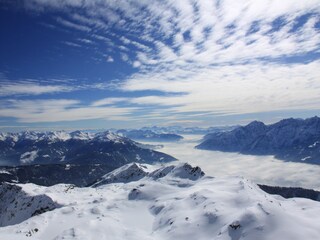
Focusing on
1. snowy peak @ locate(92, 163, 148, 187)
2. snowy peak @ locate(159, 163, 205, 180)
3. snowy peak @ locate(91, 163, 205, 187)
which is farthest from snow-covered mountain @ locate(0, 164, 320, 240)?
snowy peak @ locate(92, 163, 148, 187)

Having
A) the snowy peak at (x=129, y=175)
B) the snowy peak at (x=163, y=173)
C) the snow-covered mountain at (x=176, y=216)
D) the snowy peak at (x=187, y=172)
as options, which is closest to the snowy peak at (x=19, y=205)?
the snow-covered mountain at (x=176, y=216)

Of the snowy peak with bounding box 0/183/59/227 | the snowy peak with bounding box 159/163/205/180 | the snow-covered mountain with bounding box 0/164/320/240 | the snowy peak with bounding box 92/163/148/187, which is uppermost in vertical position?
the snow-covered mountain with bounding box 0/164/320/240

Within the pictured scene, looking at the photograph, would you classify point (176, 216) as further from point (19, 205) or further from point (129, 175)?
point (129, 175)

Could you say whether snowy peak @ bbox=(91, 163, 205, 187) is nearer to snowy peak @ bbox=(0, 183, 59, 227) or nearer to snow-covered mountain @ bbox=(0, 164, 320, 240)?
snow-covered mountain @ bbox=(0, 164, 320, 240)

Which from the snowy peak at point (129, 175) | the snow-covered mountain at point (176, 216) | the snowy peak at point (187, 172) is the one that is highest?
the snow-covered mountain at point (176, 216)

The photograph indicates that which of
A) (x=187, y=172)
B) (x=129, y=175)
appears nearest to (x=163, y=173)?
(x=187, y=172)

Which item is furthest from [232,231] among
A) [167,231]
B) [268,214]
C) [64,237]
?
[64,237]

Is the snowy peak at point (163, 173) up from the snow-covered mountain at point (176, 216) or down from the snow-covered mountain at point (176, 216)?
down

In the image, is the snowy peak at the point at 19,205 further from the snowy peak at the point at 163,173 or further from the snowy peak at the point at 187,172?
the snowy peak at the point at 163,173
